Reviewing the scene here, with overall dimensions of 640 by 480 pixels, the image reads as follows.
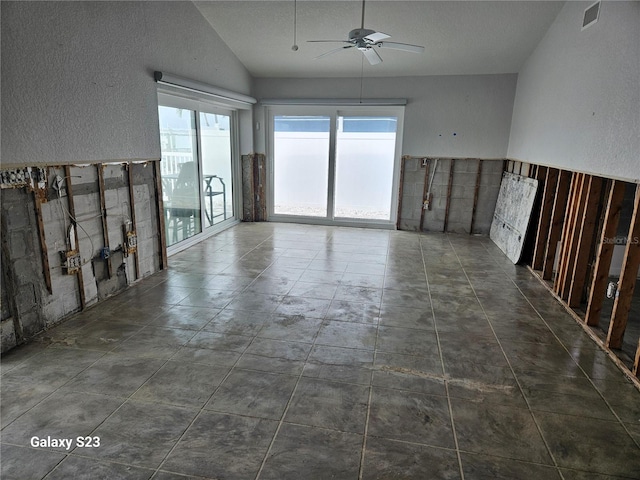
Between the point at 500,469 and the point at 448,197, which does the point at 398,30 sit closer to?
the point at 448,197

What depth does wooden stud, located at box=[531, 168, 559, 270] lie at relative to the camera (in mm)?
5180

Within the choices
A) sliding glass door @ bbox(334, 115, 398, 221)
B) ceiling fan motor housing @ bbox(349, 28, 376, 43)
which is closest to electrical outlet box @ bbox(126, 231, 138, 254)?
ceiling fan motor housing @ bbox(349, 28, 376, 43)

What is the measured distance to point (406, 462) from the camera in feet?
7.01

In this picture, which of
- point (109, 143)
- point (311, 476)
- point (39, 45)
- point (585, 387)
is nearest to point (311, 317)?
point (311, 476)

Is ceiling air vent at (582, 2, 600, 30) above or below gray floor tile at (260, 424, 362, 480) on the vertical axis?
above

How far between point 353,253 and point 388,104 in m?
3.11

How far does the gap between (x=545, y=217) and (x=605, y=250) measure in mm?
1829

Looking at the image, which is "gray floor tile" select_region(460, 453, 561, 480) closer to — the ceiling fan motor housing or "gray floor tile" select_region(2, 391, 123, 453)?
"gray floor tile" select_region(2, 391, 123, 453)

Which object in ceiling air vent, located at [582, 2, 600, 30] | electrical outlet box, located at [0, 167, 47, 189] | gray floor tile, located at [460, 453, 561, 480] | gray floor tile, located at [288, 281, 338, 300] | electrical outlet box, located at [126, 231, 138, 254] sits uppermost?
ceiling air vent, located at [582, 2, 600, 30]

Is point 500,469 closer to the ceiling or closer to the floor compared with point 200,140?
closer to the floor

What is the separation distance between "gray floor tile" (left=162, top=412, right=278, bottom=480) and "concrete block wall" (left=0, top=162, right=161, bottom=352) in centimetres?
195

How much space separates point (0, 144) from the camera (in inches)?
113

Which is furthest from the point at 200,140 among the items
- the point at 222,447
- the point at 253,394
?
the point at 222,447

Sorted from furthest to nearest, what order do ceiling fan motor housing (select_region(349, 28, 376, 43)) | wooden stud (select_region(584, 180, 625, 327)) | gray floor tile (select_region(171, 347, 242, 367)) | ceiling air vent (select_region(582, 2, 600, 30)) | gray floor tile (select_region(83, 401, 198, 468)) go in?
1. ceiling air vent (select_region(582, 2, 600, 30))
2. ceiling fan motor housing (select_region(349, 28, 376, 43))
3. wooden stud (select_region(584, 180, 625, 327))
4. gray floor tile (select_region(171, 347, 242, 367))
5. gray floor tile (select_region(83, 401, 198, 468))
